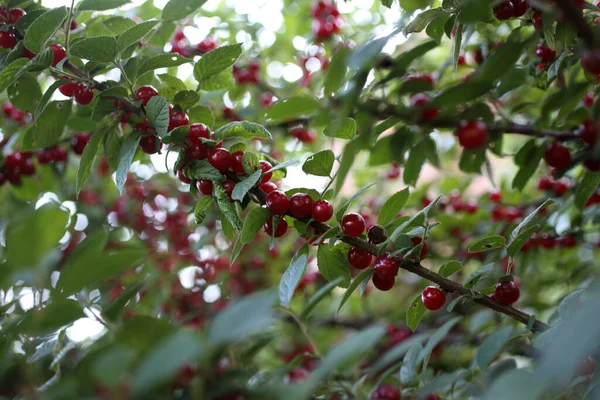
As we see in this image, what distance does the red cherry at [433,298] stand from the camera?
889mm

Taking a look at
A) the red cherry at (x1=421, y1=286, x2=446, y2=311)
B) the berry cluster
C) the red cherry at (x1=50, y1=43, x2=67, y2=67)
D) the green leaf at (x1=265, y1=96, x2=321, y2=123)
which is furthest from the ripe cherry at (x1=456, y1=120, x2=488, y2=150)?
the berry cluster

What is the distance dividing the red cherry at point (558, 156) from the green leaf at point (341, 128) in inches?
18.2

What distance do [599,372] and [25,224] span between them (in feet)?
2.47

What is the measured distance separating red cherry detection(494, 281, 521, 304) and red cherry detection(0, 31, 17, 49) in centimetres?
104

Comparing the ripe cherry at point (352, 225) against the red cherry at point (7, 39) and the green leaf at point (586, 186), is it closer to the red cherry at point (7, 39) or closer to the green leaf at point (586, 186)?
the green leaf at point (586, 186)

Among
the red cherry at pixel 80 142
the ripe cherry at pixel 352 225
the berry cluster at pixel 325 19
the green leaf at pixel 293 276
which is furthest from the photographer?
the berry cluster at pixel 325 19

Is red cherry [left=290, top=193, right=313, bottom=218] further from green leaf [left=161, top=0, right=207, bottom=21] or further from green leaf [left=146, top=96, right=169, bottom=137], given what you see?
green leaf [left=161, top=0, right=207, bottom=21]

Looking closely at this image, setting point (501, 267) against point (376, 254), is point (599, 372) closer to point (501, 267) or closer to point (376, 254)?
point (376, 254)

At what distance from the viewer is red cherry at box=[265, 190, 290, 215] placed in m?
0.89

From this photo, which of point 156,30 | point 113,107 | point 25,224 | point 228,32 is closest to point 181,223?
point 228,32

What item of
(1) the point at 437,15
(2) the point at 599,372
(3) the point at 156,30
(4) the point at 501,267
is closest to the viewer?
(2) the point at 599,372

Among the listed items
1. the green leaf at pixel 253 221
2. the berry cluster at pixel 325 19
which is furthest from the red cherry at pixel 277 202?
the berry cluster at pixel 325 19

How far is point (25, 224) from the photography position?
0.45 meters

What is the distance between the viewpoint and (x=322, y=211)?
0.91m
